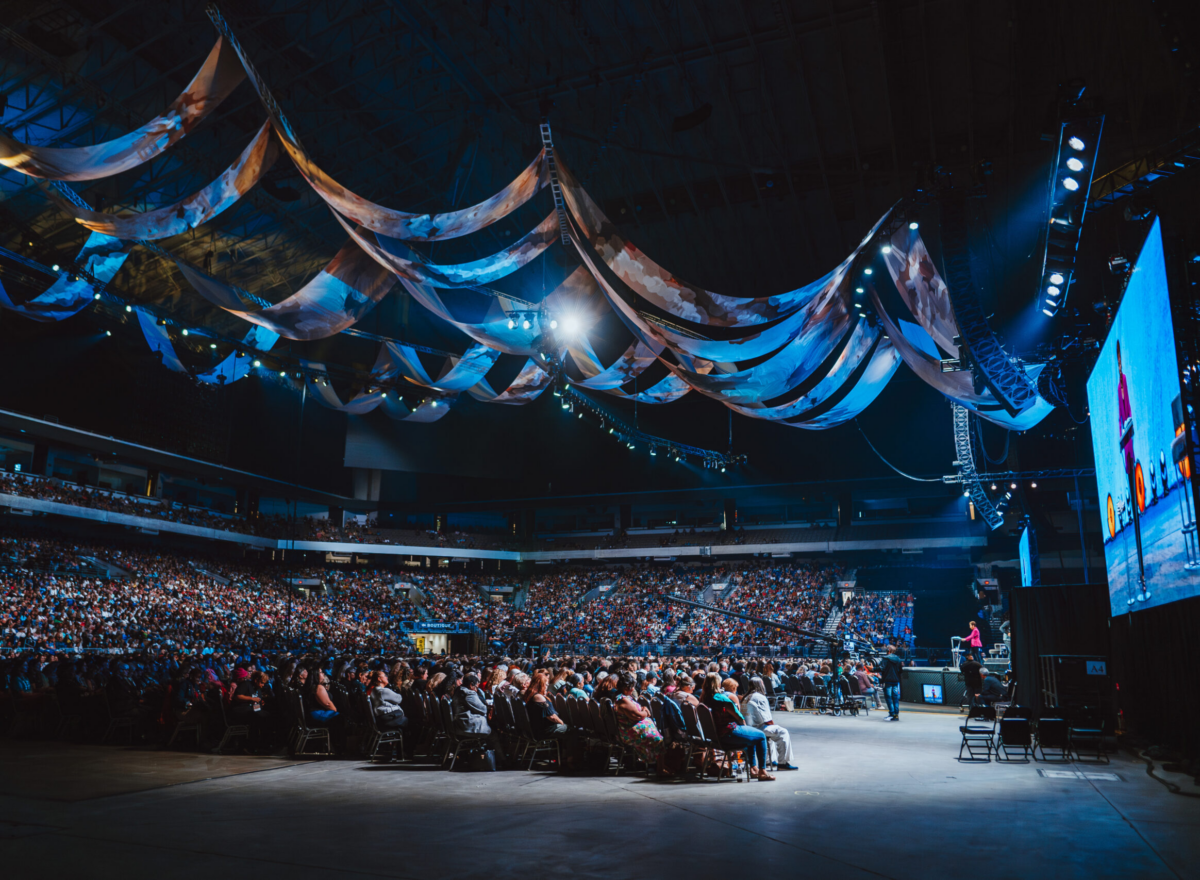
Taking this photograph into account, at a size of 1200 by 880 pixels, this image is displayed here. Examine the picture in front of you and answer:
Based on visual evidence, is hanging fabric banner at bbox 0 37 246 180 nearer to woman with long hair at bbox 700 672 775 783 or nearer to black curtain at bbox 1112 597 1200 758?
woman with long hair at bbox 700 672 775 783

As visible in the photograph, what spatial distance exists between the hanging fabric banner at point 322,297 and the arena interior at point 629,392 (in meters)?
0.06

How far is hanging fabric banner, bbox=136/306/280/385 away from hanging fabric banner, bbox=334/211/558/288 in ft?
26.8

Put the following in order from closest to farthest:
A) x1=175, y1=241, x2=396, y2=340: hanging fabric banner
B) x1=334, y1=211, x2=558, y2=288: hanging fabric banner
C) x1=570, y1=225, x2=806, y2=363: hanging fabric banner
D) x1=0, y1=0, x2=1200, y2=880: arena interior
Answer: x1=0, y1=0, x2=1200, y2=880: arena interior → x1=570, y1=225, x2=806, y2=363: hanging fabric banner → x1=334, y1=211, x2=558, y2=288: hanging fabric banner → x1=175, y1=241, x2=396, y2=340: hanging fabric banner

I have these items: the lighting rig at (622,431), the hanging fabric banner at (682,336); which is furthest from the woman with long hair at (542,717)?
the lighting rig at (622,431)

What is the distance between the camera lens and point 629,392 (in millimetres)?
20391

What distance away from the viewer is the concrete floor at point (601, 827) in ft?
13.6

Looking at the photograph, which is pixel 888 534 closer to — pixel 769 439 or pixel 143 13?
pixel 769 439

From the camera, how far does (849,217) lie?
18.8 meters

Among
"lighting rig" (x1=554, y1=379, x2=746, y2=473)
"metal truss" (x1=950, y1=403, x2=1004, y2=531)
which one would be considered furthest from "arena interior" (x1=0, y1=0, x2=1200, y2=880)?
"lighting rig" (x1=554, y1=379, x2=746, y2=473)

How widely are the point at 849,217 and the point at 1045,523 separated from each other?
15.0 m

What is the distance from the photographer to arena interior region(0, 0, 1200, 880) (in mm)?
6066

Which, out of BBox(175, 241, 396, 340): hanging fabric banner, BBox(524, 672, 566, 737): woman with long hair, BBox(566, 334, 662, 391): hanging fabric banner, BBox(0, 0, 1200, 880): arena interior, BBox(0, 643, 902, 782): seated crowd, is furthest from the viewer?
BBox(566, 334, 662, 391): hanging fabric banner

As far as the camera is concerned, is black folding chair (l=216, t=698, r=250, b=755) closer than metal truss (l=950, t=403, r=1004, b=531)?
Yes

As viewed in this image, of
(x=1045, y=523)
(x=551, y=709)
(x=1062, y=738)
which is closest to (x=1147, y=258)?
(x=1062, y=738)
